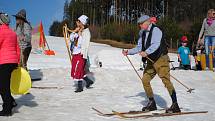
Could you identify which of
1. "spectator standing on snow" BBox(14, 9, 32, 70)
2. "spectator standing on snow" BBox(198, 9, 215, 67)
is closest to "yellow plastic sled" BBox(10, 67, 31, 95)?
"spectator standing on snow" BBox(14, 9, 32, 70)

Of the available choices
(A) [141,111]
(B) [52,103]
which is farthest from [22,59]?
(A) [141,111]

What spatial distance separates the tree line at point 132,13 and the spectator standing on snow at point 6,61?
37.3 meters

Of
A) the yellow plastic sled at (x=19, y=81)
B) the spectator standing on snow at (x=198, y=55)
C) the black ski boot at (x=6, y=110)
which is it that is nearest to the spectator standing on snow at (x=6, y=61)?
the black ski boot at (x=6, y=110)

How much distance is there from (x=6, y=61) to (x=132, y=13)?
210 ft

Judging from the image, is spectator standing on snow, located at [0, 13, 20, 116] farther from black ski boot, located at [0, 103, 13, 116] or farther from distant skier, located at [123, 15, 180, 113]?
distant skier, located at [123, 15, 180, 113]

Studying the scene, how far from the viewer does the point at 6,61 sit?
23.6 ft

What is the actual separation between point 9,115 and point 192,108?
3.62 m

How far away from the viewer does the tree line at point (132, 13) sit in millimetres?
51406

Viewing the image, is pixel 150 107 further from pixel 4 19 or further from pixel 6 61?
pixel 4 19

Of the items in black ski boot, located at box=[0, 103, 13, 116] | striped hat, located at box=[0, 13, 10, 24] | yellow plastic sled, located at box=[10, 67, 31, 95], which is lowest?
black ski boot, located at box=[0, 103, 13, 116]

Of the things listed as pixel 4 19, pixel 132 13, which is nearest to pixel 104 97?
pixel 4 19

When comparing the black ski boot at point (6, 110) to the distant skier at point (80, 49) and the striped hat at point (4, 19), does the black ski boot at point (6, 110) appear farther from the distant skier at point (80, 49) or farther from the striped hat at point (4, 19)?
the distant skier at point (80, 49)

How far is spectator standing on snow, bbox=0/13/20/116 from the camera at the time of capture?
23.4 feet

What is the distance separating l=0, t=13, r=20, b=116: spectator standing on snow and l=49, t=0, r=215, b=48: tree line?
122 feet
